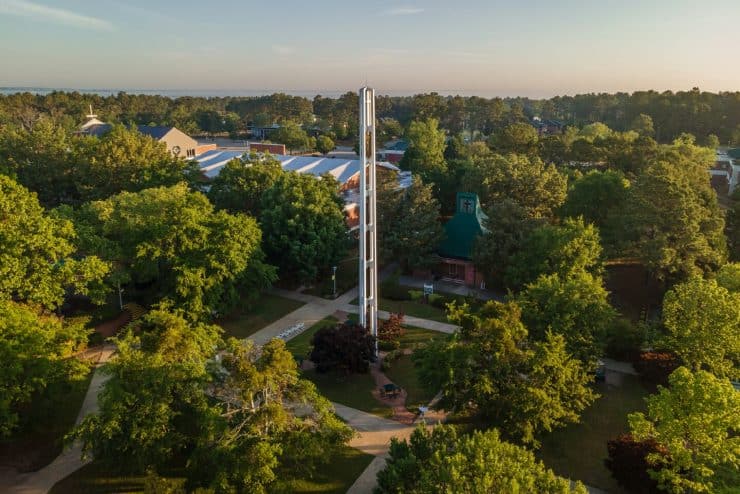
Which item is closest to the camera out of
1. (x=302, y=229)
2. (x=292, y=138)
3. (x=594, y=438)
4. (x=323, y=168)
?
(x=594, y=438)

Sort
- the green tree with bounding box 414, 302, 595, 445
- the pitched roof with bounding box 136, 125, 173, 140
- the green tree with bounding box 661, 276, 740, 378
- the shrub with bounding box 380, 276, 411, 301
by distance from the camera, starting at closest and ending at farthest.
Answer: the green tree with bounding box 414, 302, 595, 445 → the green tree with bounding box 661, 276, 740, 378 → the shrub with bounding box 380, 276, 411, 301 → the pitched roof with bounding box 136, 125, 173, 140

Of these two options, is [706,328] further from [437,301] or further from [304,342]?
[304,342]

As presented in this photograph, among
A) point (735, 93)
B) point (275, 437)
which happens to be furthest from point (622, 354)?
point (735, 93)

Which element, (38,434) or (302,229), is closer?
(38,434)

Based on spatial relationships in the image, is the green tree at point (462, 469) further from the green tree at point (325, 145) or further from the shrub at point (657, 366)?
the green tree at point (325, 145)

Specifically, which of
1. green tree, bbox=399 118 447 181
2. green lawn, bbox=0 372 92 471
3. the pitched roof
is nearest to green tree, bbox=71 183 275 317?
green lawn, bbox=0 372 92 471

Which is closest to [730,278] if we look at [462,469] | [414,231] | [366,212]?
[366,212]

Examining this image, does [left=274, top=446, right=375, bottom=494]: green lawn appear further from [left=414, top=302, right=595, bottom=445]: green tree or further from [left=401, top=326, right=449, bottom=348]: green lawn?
[left=401, top=326, right=449, bottom=348]: green lawn
